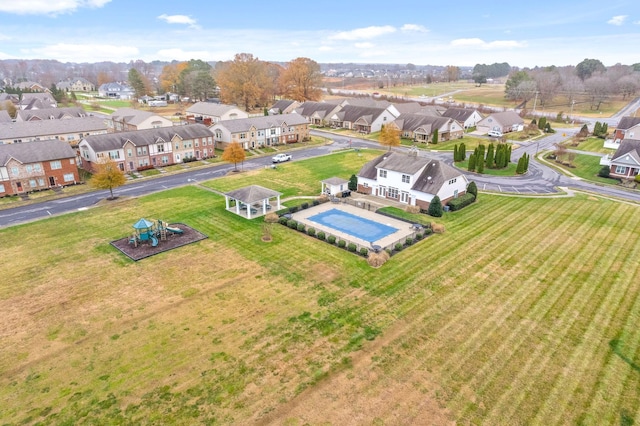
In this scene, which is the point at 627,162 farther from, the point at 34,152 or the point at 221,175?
the point at 34,152

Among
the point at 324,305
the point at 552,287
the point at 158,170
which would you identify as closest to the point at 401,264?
the point at 324,305

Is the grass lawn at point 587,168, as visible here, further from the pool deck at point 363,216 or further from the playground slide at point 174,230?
the playground slide at point 174,230

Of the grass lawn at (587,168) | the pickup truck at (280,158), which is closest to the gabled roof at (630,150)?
the grass lawn at (587,168)

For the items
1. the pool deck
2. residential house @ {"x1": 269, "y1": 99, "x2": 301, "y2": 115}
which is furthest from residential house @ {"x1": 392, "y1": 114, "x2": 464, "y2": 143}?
the pool deck

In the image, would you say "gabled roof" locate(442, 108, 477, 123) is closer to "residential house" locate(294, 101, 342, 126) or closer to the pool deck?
"residential house" locate(294, 101, 342, 126)

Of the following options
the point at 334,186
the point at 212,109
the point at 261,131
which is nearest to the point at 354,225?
the point at 334,186

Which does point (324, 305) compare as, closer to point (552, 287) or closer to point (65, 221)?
point (552, 287)
